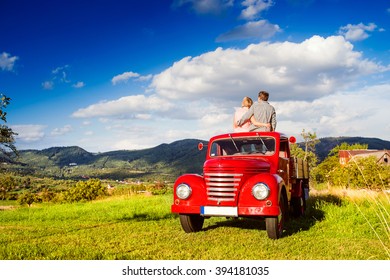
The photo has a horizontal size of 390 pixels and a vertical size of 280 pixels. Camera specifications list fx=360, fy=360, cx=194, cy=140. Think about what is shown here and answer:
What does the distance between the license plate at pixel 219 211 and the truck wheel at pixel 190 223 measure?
0.70 metres

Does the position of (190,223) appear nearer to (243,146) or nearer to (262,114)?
(243,146)

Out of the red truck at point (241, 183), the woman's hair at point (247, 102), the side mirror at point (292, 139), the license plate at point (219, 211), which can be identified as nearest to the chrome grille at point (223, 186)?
the red truck at point (241, 183)

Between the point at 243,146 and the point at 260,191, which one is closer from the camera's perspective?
the point at 260,191

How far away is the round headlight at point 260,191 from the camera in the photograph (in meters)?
6.46

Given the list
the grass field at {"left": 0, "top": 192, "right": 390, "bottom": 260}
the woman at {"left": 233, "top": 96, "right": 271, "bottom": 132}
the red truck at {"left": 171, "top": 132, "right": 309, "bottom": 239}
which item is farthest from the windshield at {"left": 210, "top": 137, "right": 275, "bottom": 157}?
the grass field at {"left": 0, "top": 192, "right": 390, "bottom": 260}

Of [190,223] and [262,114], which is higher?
[262,114]

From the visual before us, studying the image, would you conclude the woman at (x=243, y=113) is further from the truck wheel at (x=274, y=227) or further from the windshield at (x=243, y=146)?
the truck wheel at (x=274, y=227)

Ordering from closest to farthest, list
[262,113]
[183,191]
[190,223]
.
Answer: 1. [183,191]
2. [190,223]
3. [262,113]

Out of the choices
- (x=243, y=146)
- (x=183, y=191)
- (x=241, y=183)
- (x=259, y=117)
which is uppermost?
(x=259, y=117)

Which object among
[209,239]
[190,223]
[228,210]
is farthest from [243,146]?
[209,239]

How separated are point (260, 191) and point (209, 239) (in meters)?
1.39

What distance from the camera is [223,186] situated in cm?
685

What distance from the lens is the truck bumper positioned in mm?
6414
